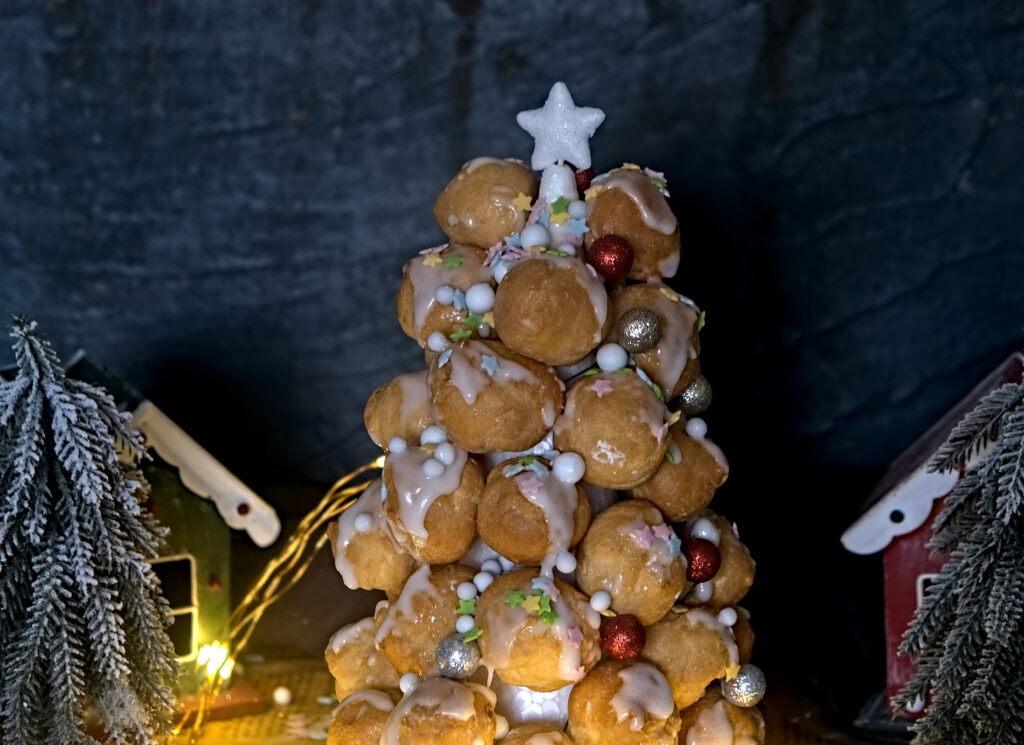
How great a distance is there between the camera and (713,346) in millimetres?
1505

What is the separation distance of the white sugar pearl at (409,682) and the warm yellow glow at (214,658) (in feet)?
1.18

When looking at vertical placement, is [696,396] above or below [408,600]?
above

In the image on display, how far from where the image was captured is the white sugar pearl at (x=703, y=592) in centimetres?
101

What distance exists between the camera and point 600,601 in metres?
0.93

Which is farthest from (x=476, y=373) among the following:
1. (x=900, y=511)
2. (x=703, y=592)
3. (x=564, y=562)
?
(x=900, y=511)

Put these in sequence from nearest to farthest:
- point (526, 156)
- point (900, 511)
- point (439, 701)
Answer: point (439, 701) → point (900, 511) → point (526, 156)

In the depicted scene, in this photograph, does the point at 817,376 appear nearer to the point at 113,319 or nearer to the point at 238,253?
the point at 238,253

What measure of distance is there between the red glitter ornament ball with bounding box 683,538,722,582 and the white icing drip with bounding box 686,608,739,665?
0.03m

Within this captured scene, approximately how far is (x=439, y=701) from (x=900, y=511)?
554 mm

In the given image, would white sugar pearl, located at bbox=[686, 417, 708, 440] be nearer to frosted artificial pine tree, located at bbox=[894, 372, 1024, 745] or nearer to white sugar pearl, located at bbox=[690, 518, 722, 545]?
white sugar pearl, located at bbox=[690, 518, 722, 545]

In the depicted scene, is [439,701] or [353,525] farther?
[353,525]

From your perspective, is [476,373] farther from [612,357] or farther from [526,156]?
[526,156]

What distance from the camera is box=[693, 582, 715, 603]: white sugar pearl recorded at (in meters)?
1.01

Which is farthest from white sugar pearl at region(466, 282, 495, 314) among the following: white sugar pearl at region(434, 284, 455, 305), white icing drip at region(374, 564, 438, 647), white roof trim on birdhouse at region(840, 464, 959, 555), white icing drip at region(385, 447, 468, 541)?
white roof trim on birdhouse at region(840, 464, 959, 555)
